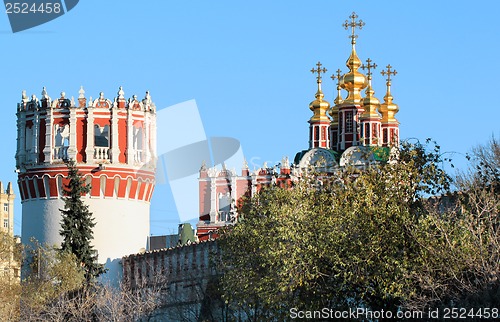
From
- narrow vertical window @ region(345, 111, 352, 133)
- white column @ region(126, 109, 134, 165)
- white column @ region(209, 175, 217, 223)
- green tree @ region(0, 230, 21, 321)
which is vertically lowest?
green tree @ region(0, 230, 21, 321)

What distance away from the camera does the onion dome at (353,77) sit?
253 feet

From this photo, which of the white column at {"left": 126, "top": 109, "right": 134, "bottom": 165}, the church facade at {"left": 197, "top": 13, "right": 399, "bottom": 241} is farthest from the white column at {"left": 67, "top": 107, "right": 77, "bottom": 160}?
the church facade at {"left": 197, "top": 13, "right": 399, "bottom": 241}

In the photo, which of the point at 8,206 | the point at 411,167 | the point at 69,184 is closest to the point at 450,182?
the point at 411,167

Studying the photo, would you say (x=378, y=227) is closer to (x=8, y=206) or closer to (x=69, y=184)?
(x=69, y=184)

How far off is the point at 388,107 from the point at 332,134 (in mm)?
3256

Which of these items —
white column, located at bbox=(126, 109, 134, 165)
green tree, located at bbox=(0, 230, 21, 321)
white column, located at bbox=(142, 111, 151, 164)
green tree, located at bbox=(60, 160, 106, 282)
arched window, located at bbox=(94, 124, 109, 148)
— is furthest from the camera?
white column, located at bbox=(142, 111, 151, 164)

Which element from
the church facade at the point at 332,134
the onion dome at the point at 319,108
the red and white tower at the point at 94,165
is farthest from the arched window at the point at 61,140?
the onion dome at the point at 319,108

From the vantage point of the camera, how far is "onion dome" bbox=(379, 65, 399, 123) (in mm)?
79062

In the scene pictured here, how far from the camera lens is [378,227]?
3225 centimetres

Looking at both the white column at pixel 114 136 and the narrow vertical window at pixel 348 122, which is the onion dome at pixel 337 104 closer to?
the narrow vertical window at pixel 348 122

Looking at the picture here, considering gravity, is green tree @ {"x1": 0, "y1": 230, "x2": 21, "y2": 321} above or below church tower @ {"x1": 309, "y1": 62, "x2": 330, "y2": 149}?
below

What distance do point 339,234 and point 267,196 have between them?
5.46 meters

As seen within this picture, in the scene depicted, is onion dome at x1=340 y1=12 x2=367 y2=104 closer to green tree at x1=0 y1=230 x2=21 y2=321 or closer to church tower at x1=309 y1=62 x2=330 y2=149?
church tower at x1=309 y1=62 x2=330 y2=149

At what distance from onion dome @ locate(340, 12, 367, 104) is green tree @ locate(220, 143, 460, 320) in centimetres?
4230
